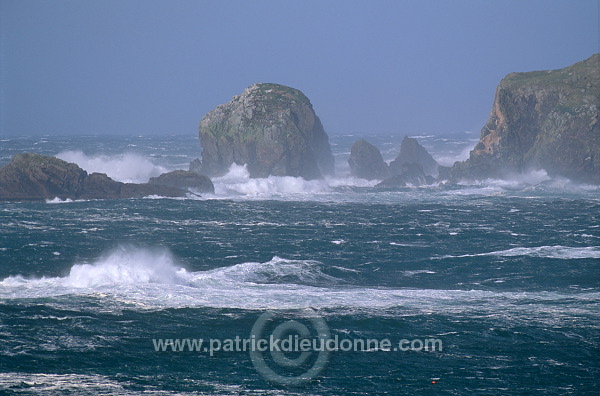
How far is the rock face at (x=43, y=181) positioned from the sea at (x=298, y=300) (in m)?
3.05

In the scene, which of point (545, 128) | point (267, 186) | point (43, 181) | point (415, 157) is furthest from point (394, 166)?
point (43, 181)

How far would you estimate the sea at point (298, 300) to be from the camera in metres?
34.0

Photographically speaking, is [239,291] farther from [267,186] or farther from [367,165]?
[367,165]

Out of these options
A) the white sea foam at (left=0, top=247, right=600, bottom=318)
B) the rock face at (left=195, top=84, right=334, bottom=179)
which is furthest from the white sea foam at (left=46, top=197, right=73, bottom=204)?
the white sea foam at (left=0, top=247, right=600, bottom=318)

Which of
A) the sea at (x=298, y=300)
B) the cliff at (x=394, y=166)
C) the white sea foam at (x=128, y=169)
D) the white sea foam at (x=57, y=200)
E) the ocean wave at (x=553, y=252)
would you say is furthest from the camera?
the white sea foam at (x=128, y=169)

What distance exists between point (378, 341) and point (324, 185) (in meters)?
80.9

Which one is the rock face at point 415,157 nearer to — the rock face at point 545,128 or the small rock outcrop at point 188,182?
the rock face at point 545,128

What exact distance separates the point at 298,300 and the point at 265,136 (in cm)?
7359

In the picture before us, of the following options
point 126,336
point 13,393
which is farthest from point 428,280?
point 13,393

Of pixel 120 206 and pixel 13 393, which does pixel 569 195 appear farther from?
pixel 13 393

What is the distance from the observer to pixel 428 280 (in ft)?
175

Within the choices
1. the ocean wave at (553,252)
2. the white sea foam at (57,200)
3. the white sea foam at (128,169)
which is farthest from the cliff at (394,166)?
the ocean wave at (553,252)

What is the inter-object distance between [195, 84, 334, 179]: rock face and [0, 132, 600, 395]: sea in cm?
2871

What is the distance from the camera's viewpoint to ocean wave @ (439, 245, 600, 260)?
61200 millimetres
